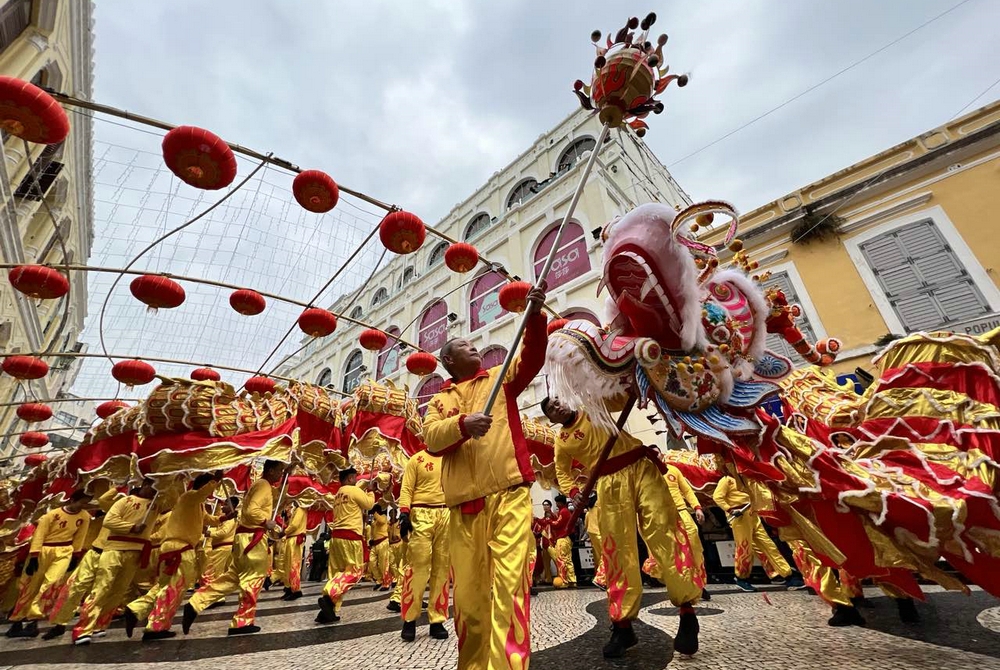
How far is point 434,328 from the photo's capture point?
17203 millimetres

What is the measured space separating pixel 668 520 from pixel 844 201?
9.52 meters

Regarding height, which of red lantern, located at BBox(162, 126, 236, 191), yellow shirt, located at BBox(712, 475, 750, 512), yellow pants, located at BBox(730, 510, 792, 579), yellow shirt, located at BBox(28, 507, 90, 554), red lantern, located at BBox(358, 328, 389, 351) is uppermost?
red lantern, located at BBox(358, 328, 389, 351)

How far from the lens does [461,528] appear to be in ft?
7.27

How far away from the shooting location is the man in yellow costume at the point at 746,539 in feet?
18.7

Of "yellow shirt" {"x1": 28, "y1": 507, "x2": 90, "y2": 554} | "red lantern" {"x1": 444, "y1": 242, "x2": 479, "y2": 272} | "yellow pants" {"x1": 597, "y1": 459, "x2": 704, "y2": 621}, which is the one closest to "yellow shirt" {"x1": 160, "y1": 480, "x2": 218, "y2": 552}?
"yellow shirt" {"x1": 28, "y1": 507, "x2": 90, "y2": 554}

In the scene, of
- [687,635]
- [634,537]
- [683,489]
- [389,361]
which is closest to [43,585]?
[634,537]

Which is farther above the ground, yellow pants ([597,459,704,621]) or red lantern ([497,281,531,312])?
red lantern ([497,281,531,312])

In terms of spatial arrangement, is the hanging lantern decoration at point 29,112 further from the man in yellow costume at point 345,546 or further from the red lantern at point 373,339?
the red lantern at point 373,339

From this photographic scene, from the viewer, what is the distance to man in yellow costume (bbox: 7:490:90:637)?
602 centimetres

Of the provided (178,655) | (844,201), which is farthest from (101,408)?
(844,201)

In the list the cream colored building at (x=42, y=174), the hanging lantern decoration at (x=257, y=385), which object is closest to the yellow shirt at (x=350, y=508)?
the hanging lantern decoration at (x=257, y=385)

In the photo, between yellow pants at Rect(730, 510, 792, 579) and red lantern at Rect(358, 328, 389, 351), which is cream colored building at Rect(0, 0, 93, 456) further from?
yellow pants at Rect(730, 510, 792, 579)

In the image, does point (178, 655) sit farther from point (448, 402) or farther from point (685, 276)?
point (685, 276)

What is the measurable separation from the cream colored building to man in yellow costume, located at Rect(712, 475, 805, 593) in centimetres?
997
